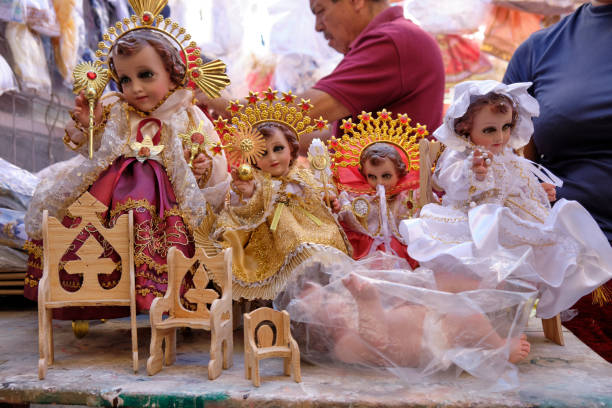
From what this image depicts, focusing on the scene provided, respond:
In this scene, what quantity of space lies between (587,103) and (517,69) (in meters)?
0.47

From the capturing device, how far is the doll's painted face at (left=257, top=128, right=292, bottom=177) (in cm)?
199

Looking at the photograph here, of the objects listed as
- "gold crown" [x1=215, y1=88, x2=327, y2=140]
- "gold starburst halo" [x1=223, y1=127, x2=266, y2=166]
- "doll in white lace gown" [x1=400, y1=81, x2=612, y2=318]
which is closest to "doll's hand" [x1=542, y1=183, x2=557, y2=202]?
"doll in white lace gown" [x1=400, y1=81, x2=612, y2=318]

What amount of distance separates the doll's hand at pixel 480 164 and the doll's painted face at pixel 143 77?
1100 mm

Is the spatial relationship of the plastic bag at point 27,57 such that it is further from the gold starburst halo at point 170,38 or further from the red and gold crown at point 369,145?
the red and gold crown at point 369,145

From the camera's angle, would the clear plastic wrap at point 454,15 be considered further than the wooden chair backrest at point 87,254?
Yes

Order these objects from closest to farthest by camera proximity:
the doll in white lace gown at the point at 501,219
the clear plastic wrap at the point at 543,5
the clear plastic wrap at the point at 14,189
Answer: the doll in white lace gown at the point at 501,219 → the clear plastic wrap at the point at 14,189 → the clear plastic wrap at the point at 543,5

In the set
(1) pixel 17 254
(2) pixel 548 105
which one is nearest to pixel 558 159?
(2) pixel 548 105

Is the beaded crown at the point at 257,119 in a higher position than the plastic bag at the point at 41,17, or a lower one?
lower

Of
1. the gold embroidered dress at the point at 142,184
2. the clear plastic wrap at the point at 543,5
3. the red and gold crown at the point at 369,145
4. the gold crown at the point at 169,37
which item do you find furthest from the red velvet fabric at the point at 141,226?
the clear plastic wrap at the point at 543,5

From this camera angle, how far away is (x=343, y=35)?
2895 millimetres

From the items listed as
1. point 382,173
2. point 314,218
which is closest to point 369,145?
point 382,173

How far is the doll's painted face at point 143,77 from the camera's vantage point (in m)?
1.83

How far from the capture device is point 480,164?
69.7 inches

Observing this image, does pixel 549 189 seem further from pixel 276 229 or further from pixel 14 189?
pixel 14 189
